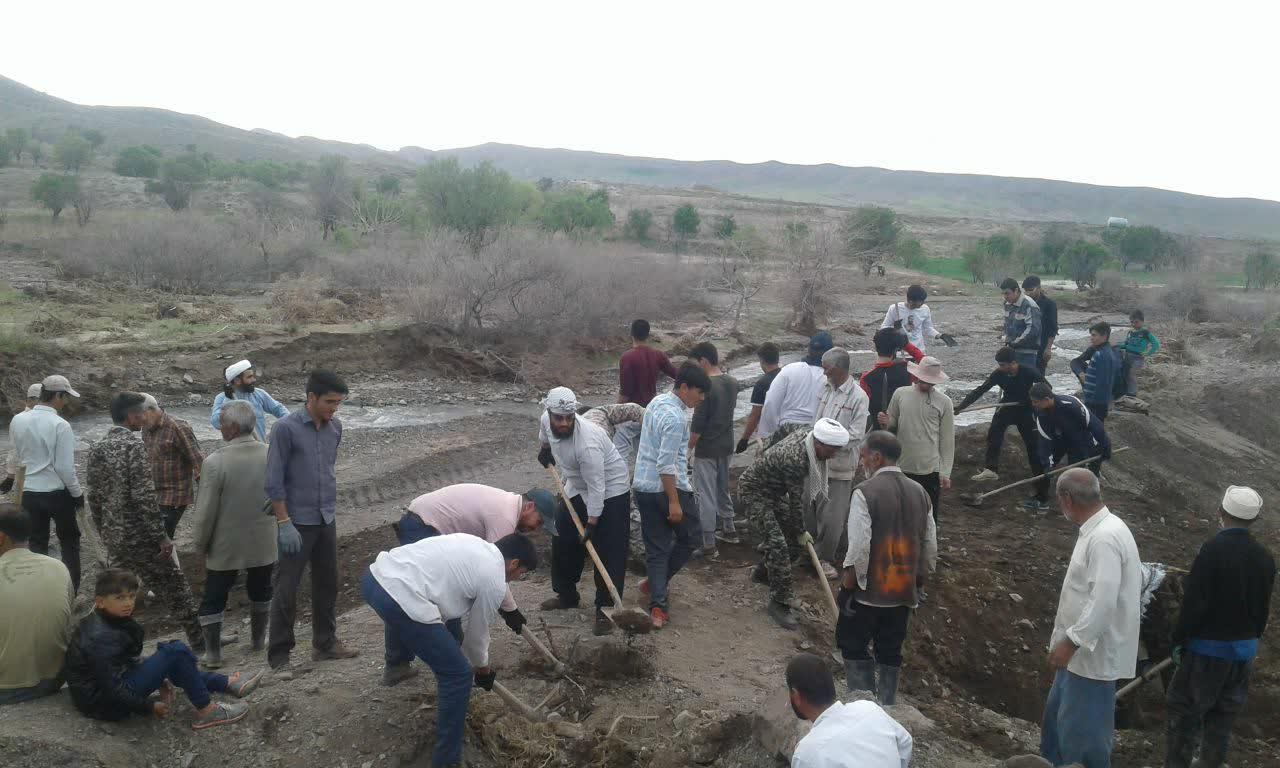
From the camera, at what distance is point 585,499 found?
16.5ft

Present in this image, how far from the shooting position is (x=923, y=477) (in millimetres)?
6270

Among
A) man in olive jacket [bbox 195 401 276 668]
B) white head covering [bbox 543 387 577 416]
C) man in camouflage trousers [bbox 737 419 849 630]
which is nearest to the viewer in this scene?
man in olive jacket [bbox 195 401 276 668]

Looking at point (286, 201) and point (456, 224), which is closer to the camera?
point (456, 224)

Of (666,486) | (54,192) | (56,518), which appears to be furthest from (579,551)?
(54,192)

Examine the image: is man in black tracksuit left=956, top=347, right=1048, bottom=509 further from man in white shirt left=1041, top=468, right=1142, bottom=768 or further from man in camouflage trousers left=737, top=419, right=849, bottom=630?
man in white shirt left=1041, top=468, right=1142, bottom=768

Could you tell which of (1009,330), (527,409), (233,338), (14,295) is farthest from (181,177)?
(1009,330)

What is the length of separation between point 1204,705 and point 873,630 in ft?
5.39

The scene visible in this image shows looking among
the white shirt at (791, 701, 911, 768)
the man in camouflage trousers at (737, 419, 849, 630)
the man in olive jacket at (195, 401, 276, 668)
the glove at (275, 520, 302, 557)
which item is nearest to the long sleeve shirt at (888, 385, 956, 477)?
the man in camouflage trousers at (737, 419, 849, 630)

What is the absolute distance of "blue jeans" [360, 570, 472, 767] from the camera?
3383mm

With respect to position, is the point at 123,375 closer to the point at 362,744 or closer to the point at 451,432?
the point at 451,432

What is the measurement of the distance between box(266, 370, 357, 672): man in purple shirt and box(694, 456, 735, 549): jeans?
3029mm

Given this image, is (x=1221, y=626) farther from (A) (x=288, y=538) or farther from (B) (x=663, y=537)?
(A) (x=288, y=538)

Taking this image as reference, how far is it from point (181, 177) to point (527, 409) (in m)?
43.7

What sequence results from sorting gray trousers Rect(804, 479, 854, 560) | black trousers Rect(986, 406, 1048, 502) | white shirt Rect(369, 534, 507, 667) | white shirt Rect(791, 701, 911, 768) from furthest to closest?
black trousers Rect(986, 406, 1048, 502)
gray trousers Rect(804, 479, 854, 560)
white shirt Rect(369, 534, 507, 667)
white shirt Rect(791, 701, 911, 768)
